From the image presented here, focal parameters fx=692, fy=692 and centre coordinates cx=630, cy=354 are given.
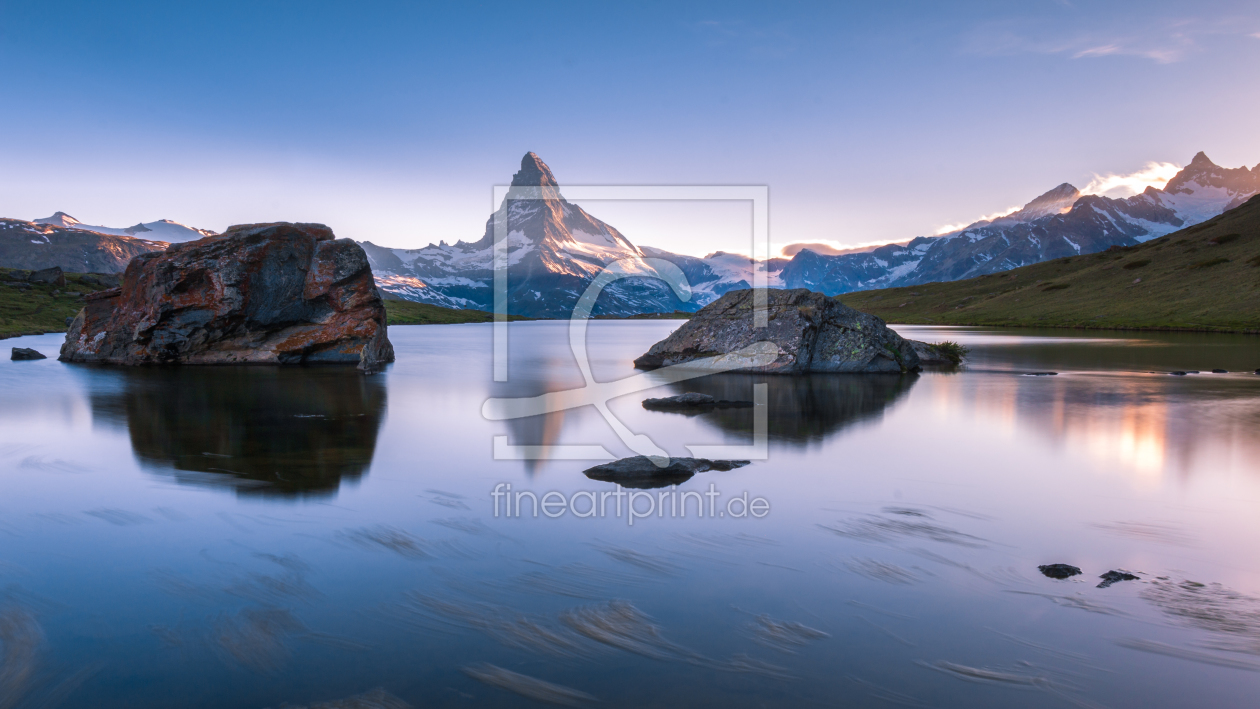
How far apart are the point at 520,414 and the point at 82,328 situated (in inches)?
1329

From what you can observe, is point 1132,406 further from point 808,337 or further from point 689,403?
point 689,403

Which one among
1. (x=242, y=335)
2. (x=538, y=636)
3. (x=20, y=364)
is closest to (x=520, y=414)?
(x=538, y=636)

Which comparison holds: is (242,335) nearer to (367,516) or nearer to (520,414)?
(520,414)

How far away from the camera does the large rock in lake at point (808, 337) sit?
1372 inches

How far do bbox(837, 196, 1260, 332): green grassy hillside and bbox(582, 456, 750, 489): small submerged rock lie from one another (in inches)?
3441

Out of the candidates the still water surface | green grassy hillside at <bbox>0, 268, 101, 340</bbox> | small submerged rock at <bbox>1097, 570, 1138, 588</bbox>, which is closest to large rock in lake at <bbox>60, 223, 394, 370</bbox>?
the still water surface

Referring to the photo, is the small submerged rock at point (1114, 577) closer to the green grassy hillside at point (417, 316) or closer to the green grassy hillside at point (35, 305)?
the green grassy hillside at point (35, 305)

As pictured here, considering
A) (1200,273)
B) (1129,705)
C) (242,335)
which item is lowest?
(1129,705)

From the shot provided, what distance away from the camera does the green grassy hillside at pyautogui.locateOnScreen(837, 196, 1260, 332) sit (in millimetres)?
88250

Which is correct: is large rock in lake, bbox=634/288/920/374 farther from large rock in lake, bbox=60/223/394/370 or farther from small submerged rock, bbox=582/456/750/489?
small submerged rock, bbox=582/456/750/489

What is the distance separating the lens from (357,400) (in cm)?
2520

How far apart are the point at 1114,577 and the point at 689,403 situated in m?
15.4

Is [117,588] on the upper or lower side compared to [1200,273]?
lower

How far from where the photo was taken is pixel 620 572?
29.1ft
